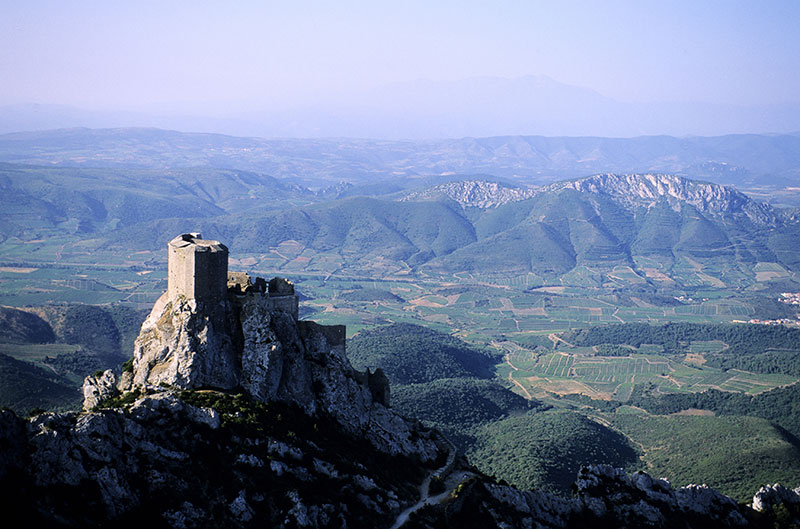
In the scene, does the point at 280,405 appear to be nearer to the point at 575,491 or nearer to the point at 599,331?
the point at 575,491

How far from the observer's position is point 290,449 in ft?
131

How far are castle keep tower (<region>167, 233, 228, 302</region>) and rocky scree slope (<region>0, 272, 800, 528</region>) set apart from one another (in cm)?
68

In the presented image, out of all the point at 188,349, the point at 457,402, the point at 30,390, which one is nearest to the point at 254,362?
the point at 188,349

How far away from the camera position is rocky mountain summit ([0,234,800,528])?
3253 centimetres

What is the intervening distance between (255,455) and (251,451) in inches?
11.4

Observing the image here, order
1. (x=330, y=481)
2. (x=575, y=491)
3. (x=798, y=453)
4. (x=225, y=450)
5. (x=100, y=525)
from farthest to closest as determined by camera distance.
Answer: (x=798, y=453), (x=575, y=491), (x=330, y=481), (x=225, y=450), (x=100, y=525)

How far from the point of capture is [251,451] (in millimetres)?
38500

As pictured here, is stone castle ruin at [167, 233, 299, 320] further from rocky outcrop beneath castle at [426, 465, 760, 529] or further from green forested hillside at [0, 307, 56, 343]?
green forested hillside at [0, 307, 56, 343]

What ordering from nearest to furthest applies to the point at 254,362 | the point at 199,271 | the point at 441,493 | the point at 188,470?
the point at 188,470 → the point at 199,271 → the point at 254,362 → the point at 441,493

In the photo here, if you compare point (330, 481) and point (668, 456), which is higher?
point (330, 481)

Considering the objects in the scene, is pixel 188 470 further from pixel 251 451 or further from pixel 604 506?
pixel 604 506

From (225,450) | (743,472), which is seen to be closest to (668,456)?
(743,472)

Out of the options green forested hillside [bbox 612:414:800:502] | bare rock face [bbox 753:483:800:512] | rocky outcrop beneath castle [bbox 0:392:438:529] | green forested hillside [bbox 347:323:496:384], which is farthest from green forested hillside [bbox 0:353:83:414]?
green forested hillside [bbox 612:414:800:502]

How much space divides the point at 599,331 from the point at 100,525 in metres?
178
